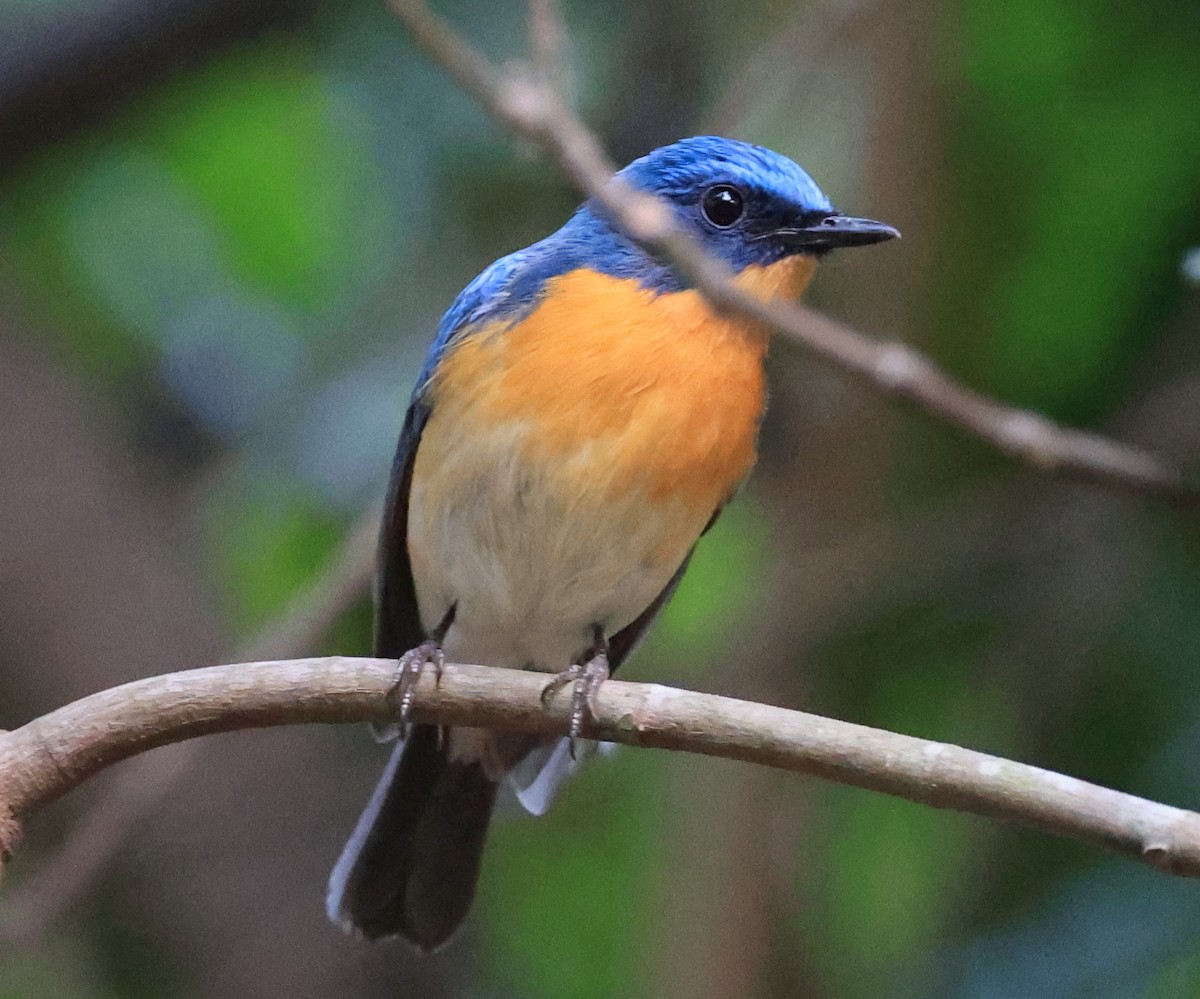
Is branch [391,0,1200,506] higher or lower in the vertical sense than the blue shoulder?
lower

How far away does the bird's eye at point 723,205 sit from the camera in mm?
3602

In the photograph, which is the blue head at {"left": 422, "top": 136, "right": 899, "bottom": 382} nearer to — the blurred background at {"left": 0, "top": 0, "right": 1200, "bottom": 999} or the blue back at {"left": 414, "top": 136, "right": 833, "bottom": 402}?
the blue back at {"left": 414, "top": 136, "right": 833, "bottom": 402}

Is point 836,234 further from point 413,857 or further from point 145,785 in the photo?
point 145,785

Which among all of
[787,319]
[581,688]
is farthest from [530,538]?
[787,319]

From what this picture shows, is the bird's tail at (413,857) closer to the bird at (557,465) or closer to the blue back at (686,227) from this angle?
the bird at (557,465)

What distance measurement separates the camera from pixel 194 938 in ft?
16.0

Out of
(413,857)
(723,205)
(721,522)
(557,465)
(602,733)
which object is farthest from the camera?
(721,522)

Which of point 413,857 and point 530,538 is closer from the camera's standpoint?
point 530,538

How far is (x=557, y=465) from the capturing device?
130 inches

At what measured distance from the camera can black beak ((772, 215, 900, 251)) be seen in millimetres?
3436

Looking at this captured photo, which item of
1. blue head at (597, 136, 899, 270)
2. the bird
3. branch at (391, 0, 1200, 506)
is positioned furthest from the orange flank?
branch at (391, 0, 1200, 506)

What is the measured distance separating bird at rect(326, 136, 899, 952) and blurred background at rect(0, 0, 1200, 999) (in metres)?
0.89

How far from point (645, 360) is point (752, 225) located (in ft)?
1.51

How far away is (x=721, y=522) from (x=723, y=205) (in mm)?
1654
